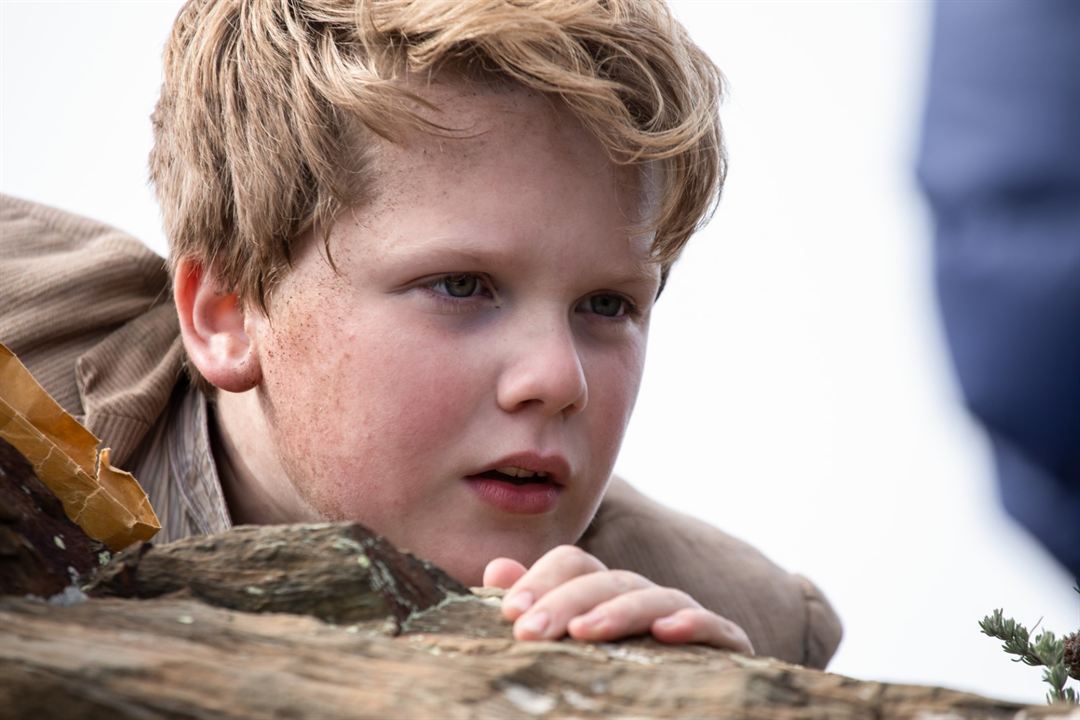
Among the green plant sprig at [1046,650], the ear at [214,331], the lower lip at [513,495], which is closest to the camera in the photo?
the green plant sprig at [1046,650]

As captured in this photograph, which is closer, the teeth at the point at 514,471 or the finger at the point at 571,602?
the finger at the point at 571,602

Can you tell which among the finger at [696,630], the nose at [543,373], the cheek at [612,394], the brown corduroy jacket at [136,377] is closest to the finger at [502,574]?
the finger at [696,630]

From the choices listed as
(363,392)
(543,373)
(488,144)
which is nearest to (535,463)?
(543,373)

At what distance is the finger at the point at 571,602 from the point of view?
1.06m

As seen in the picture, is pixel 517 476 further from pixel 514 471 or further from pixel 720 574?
pixel 720 574

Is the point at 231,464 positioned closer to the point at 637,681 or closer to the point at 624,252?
the point at 624,252

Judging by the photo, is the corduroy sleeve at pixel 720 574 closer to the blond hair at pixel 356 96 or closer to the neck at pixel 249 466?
the neck at pixel 249 466

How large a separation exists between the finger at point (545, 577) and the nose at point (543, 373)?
531mm

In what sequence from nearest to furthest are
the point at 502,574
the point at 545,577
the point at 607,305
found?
the point at 545,577
the point at 502,574
the point at 607,305

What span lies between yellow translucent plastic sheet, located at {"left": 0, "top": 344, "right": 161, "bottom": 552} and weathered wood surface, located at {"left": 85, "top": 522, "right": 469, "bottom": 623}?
105 mm

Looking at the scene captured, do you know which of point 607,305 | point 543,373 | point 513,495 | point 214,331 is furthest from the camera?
point 214,331

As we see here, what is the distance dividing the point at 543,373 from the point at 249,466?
0.79 m

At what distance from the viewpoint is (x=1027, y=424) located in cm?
249

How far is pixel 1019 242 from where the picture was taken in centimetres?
247
